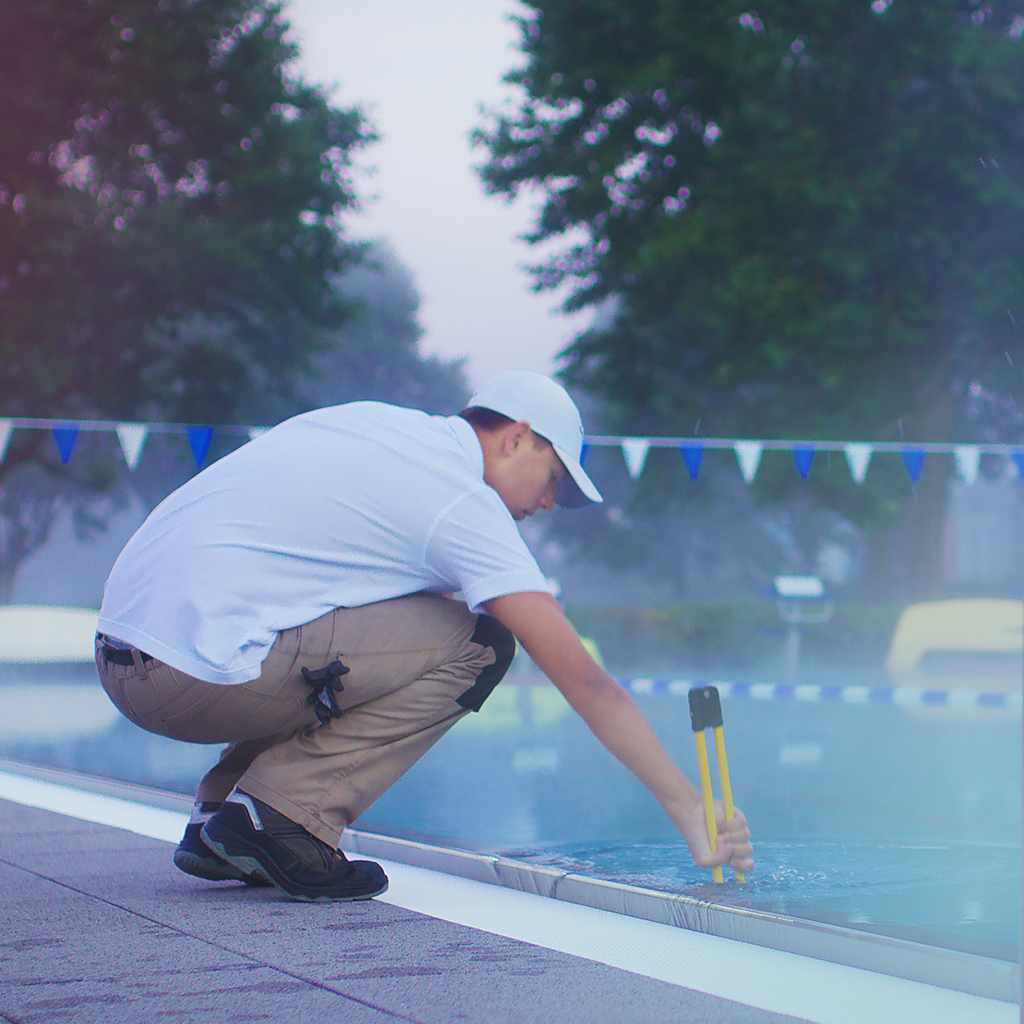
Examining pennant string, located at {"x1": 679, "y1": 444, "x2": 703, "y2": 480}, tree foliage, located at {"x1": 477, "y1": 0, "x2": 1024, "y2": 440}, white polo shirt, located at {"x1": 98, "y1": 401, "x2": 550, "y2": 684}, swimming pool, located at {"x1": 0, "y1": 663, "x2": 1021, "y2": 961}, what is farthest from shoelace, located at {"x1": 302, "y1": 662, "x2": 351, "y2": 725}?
tree foliage, located at {"x1": 477, "y1": 0, "x2": 1024, "y2": 440}

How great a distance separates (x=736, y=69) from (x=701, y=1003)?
673 inches

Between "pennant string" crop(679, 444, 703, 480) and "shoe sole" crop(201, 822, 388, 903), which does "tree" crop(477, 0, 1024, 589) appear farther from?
"shoe sole" crop(201, 822, 388, 903)

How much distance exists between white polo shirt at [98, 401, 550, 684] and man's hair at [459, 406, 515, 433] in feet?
0.16

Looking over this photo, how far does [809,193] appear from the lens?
56.0 ft

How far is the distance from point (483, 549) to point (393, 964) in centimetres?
76

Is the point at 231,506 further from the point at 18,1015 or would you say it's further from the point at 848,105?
the point at 848,105

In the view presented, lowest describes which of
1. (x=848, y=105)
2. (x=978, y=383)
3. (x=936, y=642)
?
(x=936, y=642)

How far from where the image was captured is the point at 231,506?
2.65 meters

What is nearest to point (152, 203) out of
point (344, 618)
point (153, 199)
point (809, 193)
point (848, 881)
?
point (153, 199)

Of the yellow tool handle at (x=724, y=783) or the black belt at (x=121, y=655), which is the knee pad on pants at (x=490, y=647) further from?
the black belt at (x=121, y=655)

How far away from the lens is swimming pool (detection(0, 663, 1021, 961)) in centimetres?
299

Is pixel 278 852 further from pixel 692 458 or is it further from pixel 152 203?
pixel 152 203

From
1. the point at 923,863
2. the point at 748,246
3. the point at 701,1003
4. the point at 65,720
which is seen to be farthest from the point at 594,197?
the point at 701,1003

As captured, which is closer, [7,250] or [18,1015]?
[18,1015]
